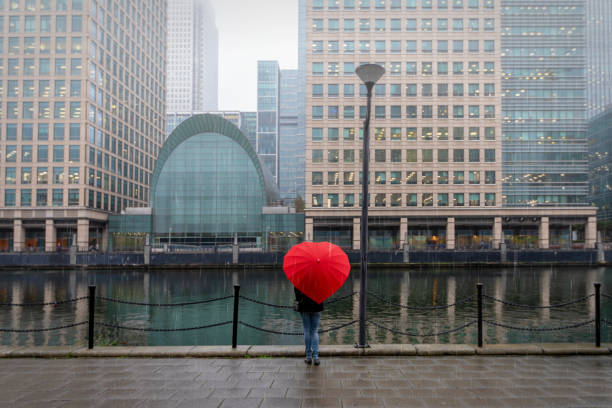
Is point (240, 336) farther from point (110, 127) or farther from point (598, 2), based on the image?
point (598, 2)

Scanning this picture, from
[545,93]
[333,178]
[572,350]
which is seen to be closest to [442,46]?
[545,93]

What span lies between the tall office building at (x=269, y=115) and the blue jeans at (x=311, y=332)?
6990 inches

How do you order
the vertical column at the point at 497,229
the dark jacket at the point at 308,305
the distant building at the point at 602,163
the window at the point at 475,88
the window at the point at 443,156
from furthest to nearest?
the distant building at the point at 602,163 → the window at the point at 475,88 → the window at the point at 443,156 → the vertical column at the point at 497,229 → the dark jacket at the point at 308,305

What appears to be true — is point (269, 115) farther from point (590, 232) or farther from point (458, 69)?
point (590, 232)

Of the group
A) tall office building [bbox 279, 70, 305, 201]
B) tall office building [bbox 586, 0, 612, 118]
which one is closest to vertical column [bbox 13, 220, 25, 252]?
tall office building [bbox 279, 70, 305, 201]

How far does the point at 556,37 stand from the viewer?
70.8 metres

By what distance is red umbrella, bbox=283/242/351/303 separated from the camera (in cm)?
764

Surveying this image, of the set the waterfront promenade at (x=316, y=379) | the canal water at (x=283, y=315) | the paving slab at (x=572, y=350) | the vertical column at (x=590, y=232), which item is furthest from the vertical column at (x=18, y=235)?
the vertical column at (x=590, y=232)

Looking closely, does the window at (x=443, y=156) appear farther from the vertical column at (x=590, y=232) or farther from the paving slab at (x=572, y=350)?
the paving slab at (x=572, y=350)

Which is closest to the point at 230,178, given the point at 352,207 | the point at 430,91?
the point at 352,207

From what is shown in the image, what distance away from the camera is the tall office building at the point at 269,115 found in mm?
186500

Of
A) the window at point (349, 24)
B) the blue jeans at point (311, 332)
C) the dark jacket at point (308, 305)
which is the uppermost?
the window at point (349, 24)

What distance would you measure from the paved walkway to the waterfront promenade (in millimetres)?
16

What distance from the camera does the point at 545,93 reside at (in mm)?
70188
